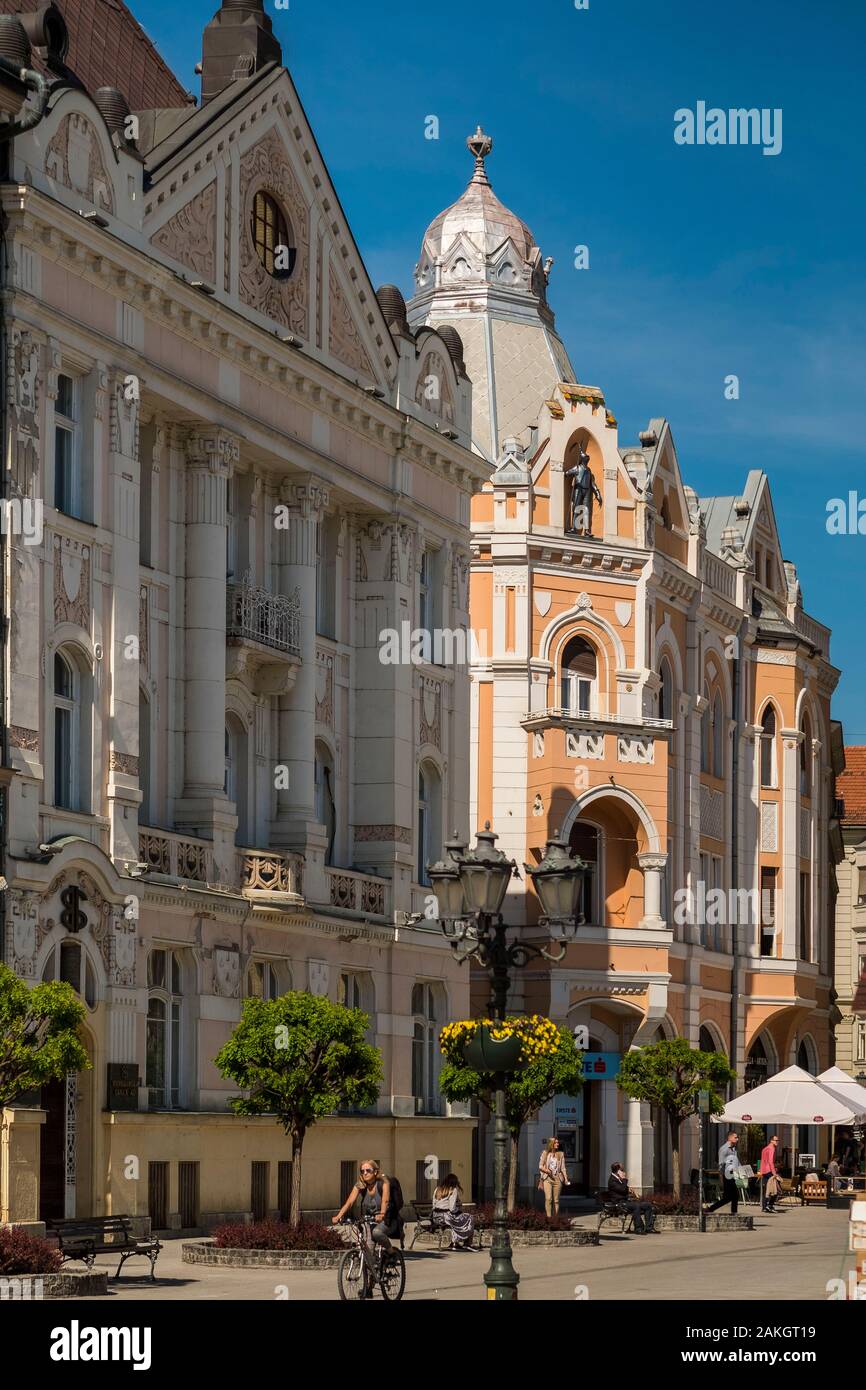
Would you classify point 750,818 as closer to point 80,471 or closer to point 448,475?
point 448,475

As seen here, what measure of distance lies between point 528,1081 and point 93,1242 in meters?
11.9

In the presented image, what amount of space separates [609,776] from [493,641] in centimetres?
397

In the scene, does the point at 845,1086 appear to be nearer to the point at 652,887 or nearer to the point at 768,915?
the point at 652,887

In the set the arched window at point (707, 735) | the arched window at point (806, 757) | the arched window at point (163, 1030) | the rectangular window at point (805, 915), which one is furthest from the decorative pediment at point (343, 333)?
the rectangular window at point (805, 915)

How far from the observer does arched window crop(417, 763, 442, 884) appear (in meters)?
49.3

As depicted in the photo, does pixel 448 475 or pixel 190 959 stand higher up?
pixel 448 475

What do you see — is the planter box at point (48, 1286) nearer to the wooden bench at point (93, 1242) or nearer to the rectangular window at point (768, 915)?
the wooden bench at point (93, 1242)

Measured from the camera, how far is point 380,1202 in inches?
1112

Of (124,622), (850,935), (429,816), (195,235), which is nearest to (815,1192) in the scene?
(429,816)

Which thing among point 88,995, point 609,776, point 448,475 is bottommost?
point 88,995

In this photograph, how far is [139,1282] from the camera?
30.3 meters

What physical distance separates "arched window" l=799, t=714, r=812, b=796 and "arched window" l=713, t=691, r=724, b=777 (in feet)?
16.0

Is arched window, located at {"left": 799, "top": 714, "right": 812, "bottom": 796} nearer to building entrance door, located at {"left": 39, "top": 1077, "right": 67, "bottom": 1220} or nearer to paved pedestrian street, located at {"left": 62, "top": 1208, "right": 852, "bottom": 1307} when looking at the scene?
paved pedestrian street, located at {"left": 62, "top": 1208, "right": 852, "bottom": 1307}
